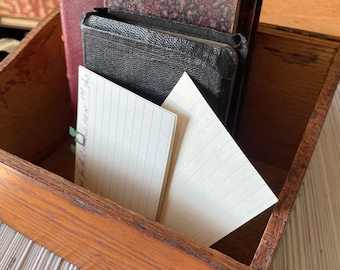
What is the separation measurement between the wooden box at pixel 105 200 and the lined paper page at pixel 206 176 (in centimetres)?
4

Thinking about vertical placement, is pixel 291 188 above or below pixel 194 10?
below

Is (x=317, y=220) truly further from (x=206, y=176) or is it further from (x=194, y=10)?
(x=194, y=10)

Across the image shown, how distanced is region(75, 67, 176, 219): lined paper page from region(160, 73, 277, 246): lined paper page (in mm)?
16

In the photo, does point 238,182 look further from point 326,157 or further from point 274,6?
point 274,6

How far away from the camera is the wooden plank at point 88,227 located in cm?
36

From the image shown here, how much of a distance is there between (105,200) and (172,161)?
10 cm

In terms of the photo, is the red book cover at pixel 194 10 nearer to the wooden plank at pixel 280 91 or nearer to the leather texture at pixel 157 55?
the leather texture at pixel 157 55

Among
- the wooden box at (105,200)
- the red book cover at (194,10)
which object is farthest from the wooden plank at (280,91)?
the red book cover at (194,10)

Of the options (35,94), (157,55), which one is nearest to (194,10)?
(157,55)

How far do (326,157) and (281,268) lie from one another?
189 millimetres

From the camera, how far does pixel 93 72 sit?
47 centimetres

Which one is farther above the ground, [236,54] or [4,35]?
[236,54]

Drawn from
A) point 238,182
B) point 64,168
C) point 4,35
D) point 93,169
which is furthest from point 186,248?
point 4,35

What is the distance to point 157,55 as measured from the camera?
0.43 meters
